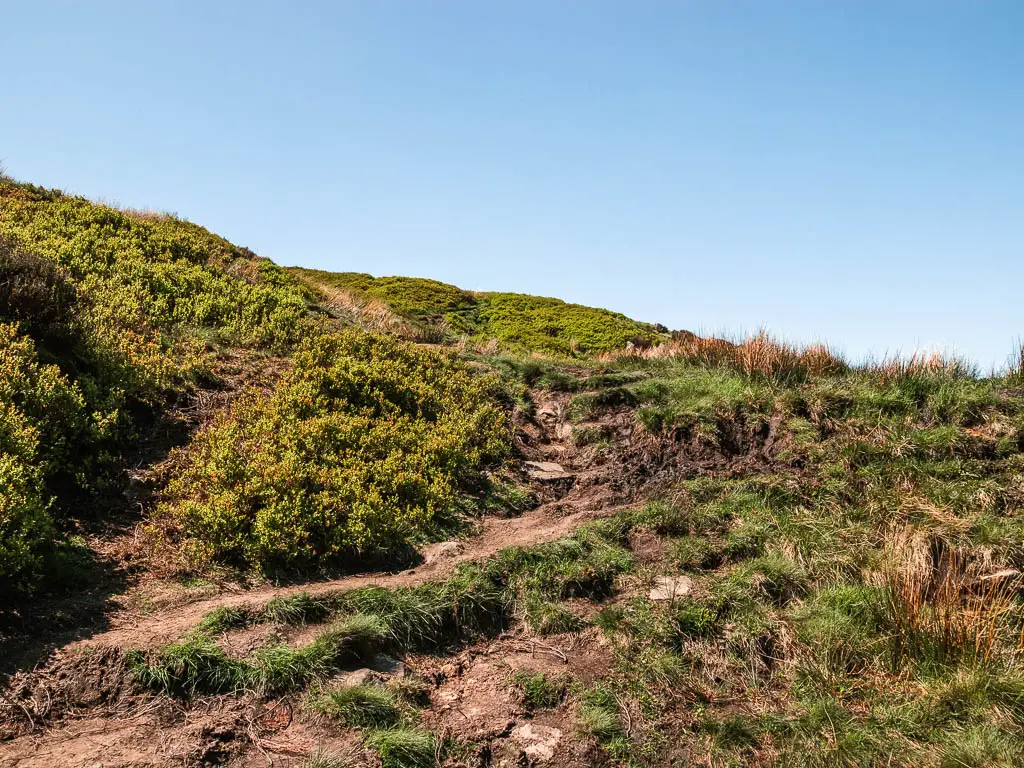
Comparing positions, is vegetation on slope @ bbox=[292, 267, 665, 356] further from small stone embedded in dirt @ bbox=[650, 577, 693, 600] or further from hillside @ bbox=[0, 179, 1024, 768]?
small stone embedded in dirt @ bbox=[650, 577, 693, 600]

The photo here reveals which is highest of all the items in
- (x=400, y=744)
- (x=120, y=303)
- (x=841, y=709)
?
(x=120, y=303)

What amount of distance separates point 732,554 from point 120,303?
8.53m

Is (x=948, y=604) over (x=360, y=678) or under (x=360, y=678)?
over

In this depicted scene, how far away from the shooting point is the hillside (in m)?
4.29

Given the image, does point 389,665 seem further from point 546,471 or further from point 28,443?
point 546,471

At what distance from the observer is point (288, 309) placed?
11.7 meters

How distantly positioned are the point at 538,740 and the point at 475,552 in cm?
233

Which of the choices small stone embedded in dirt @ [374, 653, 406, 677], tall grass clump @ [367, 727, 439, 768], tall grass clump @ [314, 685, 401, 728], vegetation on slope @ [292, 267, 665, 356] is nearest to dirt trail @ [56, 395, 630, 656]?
small stone embedded in dirt @ [374, 653, 406, 677]

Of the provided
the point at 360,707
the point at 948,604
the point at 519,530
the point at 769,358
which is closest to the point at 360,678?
the point at 360,707

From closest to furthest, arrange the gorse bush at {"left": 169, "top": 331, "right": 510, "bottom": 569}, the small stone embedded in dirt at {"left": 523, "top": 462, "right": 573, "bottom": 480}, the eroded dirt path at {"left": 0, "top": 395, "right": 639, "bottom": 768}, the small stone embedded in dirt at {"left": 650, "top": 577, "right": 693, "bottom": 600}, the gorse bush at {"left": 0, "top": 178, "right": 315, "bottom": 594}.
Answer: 1. the eroded dirt path at {"left": 0, "top": 395, "right": 639, "bottom": 768}
2. the small stone embedded in dirt at {"left": 650, "top": 577, "right": 693, "bottom": 600}
3. the gorse bush at {"left": 0, "top": 178, "right": 315, "bottom": 594}
4. the gorse bush at {"left": 169, "top": 331, "right": 510, "bottom": 569}
5. the small stone embedded in dirt at {"left": 523, "top": 462, "right": 573, "bottom": 480}

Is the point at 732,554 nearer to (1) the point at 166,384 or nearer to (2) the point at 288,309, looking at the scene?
(1) the point at 166,384

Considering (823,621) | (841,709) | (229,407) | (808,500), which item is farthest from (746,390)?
(229,407)

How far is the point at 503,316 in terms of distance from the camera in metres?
18.5

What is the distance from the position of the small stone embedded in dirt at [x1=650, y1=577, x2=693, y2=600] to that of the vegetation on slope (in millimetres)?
→ 8623
